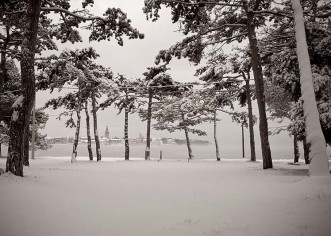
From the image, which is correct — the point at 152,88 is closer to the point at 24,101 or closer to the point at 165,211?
the point at 24,101

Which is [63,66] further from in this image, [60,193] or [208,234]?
[208,234]

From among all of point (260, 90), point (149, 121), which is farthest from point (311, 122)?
point (149, 121)

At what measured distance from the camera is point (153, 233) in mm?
4250

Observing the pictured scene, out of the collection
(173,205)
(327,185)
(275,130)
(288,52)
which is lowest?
(173,205)

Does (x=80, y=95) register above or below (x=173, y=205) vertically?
above

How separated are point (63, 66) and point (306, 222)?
13613 millimetres

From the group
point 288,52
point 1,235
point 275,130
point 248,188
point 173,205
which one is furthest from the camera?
point 275,130

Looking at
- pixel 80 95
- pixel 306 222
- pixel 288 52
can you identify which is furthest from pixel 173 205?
pixel 80 95

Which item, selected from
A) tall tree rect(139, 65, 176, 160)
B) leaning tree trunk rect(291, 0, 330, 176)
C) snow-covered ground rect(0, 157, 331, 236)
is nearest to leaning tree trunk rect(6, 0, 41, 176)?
snow-covered ground rect(0, 157, 331, 236)

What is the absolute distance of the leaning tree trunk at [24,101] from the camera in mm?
8719

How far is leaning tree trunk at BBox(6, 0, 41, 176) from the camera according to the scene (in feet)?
28.6

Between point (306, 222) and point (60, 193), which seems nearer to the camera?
point (306, 222)

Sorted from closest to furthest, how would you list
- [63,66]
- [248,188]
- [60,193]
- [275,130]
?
[60,193]
[248,188]
[63,66]
[275,130]

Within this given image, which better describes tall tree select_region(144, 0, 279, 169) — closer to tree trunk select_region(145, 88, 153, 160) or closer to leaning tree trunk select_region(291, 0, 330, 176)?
leaning tree trunk select_region(291, 0, 330, 176)
